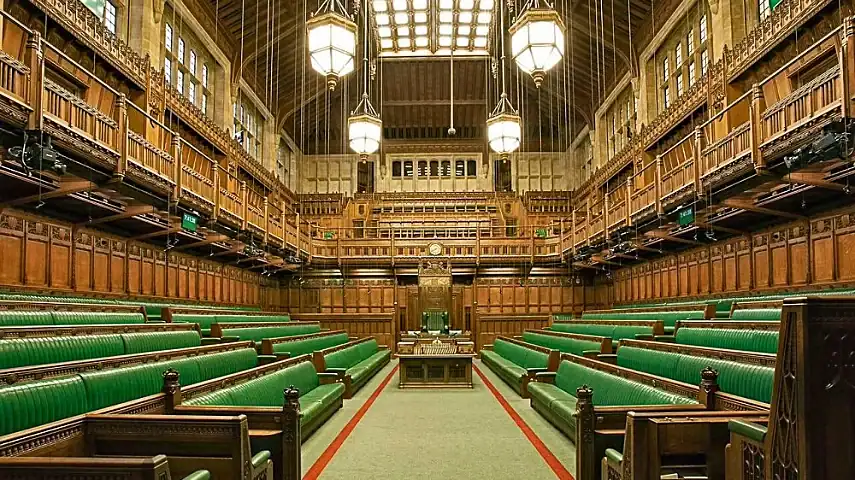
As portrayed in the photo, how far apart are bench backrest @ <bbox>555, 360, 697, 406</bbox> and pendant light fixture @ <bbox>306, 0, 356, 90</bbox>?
459cm

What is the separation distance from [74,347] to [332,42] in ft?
15.5

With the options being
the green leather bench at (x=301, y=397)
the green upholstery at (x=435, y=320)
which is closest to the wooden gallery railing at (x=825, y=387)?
the green leather bench at (x=301, y=397)

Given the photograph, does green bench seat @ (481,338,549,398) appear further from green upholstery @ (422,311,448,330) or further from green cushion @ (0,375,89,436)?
green cushion @ (0,375,89,436)

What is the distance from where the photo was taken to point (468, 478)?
504 centimetres

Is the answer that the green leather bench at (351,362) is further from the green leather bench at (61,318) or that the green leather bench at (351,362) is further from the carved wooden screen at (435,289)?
the carved wooden screen at (435,289)

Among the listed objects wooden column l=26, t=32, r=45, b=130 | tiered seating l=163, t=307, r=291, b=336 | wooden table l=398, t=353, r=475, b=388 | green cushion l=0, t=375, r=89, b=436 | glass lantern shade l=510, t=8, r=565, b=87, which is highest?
glass lantern shade l=510, t=8, r=565, b=87

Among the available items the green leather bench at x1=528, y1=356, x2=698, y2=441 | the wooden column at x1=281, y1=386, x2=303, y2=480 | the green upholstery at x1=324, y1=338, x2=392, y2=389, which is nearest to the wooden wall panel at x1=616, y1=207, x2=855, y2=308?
the green leather bench at x1=528, y1=356, x2=698, y2=441

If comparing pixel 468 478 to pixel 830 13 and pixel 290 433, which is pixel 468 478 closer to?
pixel 290 433

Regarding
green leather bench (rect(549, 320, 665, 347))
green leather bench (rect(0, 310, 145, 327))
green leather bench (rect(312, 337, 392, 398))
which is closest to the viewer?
green leather bench (rect(0, 310, 145, 327))

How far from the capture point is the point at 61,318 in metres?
7.18

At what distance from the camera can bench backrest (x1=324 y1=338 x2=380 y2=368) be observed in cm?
1022

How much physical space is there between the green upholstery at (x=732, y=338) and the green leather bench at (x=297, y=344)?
17.9 ft

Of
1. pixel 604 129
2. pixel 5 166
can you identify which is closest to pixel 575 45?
pixel 604 129

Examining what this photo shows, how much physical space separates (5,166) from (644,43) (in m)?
17.4
